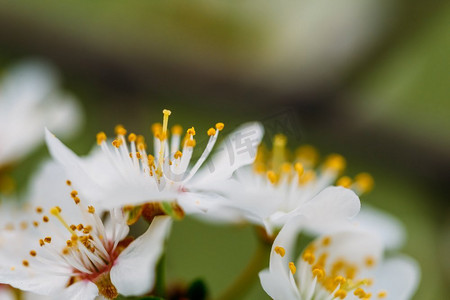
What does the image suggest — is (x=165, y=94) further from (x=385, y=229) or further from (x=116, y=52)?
(x=385, y=229)

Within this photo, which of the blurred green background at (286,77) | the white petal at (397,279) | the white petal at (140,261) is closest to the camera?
the white petal at (140,261)

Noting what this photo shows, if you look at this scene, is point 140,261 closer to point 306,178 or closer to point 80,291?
point 80,291

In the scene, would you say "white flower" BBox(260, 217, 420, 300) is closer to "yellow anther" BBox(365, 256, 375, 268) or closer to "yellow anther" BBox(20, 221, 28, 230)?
"yellow anther" BBox(365, 256, 375, 268)

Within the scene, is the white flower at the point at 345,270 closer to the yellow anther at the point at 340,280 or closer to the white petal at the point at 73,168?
the yellow anther at the point at 340,280

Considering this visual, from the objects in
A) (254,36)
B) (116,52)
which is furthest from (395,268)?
(254,36)

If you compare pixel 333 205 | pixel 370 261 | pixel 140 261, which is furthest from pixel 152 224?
pixel 370 261

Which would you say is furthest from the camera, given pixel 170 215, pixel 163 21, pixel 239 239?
pixel 163 21

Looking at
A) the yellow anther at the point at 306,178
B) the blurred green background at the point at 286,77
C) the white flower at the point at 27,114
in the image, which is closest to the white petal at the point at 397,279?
the yellow anther at the point at 306,178
